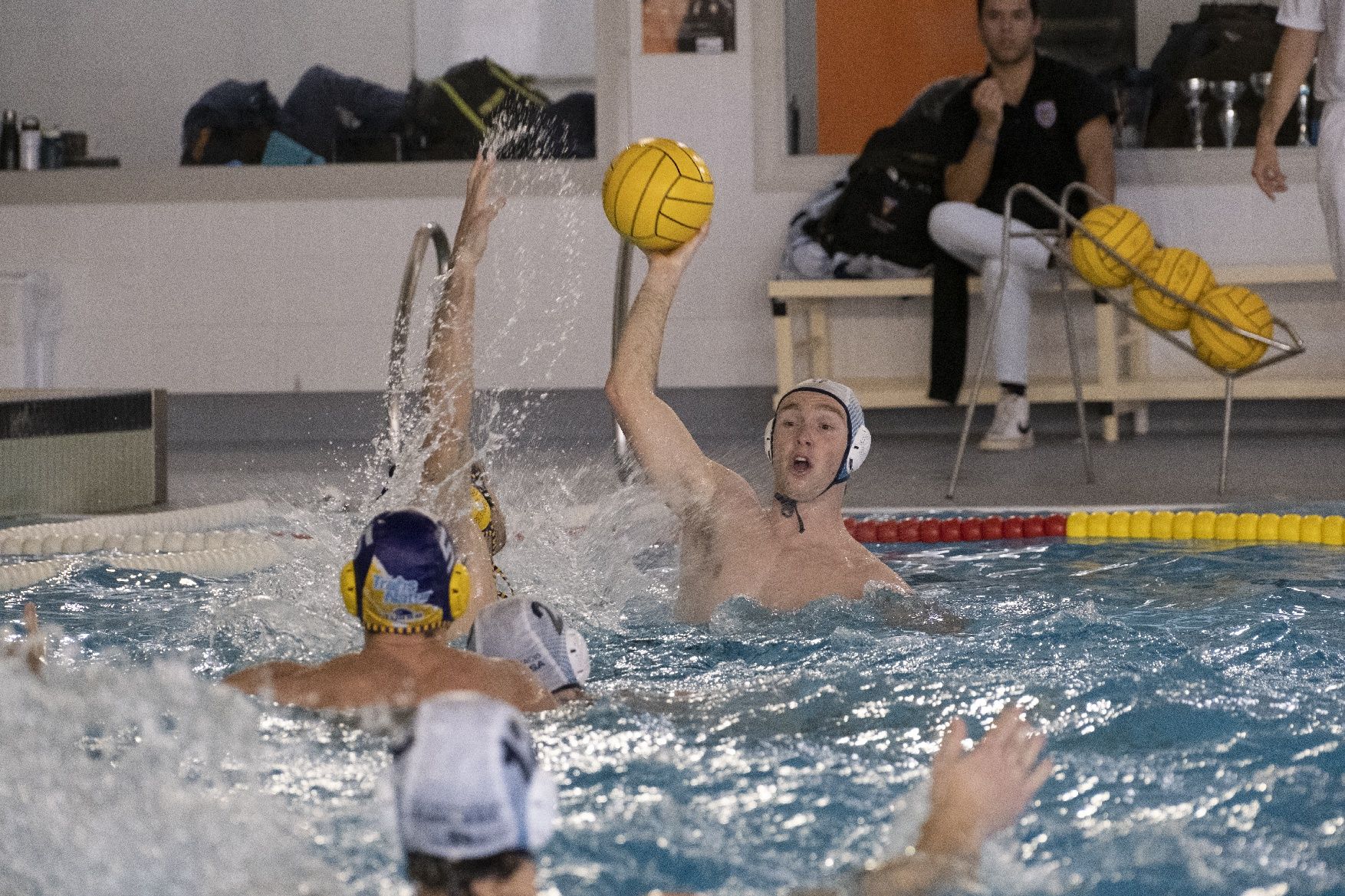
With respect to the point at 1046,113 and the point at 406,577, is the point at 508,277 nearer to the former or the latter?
the point at 1046,113

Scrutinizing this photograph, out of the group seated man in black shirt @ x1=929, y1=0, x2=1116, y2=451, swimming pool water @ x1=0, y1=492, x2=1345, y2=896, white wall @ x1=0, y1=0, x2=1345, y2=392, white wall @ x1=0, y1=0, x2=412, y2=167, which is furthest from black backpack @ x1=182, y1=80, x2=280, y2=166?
swimming pool water @ x1=0, y1=492, x2=1345, y2=896

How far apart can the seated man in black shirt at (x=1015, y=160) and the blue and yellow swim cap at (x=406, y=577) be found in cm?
532

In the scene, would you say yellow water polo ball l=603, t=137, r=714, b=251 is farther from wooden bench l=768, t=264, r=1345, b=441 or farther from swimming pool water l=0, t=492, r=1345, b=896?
wooden bench l=768, t=264, r=1345, b=441

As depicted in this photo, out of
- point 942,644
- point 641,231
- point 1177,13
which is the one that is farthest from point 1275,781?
point 1177,13

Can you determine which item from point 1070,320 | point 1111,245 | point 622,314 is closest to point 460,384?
point 622,314

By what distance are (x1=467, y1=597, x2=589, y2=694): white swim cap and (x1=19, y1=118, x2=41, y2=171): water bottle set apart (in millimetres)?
7406

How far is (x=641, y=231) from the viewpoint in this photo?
3596 millimetres

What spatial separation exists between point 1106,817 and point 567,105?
7.19 metres

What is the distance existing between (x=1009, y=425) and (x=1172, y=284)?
184 centimetres

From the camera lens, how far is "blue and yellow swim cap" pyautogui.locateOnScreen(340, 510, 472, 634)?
255 cm

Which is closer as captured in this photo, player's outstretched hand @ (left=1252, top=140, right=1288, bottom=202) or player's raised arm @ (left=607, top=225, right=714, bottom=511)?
player's raised arm @ (left=607, top=225, right=714, bottom=511)

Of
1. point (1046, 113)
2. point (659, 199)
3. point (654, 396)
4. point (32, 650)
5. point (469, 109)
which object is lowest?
point (32, 650)

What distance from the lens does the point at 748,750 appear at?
281 cm

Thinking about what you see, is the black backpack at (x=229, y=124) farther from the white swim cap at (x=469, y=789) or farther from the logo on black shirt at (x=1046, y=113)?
the white swim cap at (x=469, y=789)
